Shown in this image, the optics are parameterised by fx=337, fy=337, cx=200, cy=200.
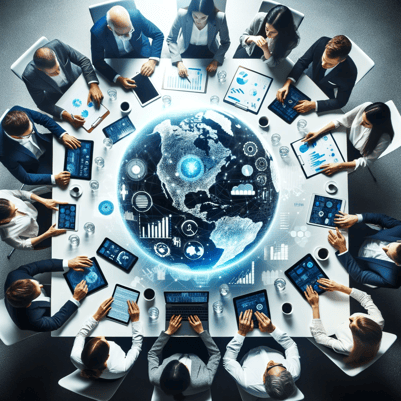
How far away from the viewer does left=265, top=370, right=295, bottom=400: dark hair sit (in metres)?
2.92

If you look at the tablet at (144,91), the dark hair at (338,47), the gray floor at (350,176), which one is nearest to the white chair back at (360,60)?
the dark hair at (338,47)

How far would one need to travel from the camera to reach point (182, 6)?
12.1ft

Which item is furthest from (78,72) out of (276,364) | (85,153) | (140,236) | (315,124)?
(276,364)

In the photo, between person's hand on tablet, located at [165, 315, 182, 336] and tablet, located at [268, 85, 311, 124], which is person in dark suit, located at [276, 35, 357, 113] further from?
person's hand on tablet, located at [165, 315, 182, 336]

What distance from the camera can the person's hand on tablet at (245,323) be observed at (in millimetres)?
3123

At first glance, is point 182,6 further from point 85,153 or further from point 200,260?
point 200,260

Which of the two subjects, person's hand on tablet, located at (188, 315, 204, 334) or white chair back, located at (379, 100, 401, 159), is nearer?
person's hand on tablet, located at (188, 315, 204, 334)

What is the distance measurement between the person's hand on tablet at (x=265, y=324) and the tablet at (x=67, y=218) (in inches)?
76.6

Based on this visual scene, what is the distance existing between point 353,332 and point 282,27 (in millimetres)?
2922

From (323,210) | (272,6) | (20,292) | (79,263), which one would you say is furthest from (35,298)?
(272,6)

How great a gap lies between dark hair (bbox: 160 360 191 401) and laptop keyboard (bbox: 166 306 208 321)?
414mm

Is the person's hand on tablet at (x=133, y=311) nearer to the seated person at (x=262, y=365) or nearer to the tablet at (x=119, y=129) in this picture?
the seated person at (x=262, y=365)

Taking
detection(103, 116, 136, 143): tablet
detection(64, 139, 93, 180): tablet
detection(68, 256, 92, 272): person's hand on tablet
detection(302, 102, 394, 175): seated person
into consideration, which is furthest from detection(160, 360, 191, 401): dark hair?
detection(302, 102, 394, 175): seated person

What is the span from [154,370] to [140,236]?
49.3 inches
